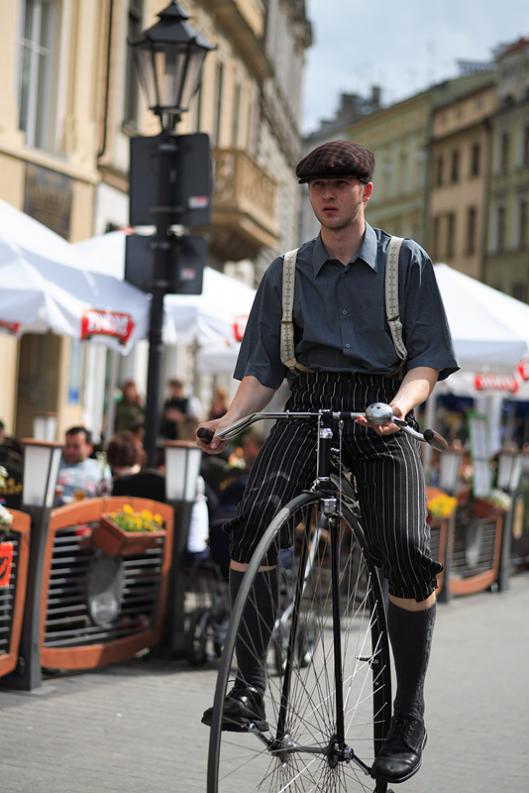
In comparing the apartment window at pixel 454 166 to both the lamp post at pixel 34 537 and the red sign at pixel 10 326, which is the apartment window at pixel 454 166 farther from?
the lamp post at pixel 34 537

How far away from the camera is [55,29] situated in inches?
841

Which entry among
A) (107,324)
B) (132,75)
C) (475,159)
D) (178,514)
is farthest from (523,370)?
(475,159)

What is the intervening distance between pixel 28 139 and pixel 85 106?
4.93ft

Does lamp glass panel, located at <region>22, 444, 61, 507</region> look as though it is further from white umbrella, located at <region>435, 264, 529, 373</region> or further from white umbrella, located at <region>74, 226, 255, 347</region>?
white umbrella, located at <region>435, 264, 529, 373</region>

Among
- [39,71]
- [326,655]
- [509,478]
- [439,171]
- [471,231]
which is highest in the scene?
[439,171]

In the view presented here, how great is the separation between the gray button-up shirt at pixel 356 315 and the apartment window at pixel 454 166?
68.4 metres

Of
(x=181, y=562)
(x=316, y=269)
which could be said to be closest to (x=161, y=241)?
(x=181, y=562)

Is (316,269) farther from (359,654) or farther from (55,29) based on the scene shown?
(55,29)

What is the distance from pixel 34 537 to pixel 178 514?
1.61 meters

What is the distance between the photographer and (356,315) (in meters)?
4.89

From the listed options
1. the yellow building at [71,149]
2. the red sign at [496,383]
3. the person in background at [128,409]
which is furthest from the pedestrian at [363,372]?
the yellow building at [71,149]

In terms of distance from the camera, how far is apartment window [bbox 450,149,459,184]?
7200 cm

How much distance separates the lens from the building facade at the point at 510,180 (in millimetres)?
65750

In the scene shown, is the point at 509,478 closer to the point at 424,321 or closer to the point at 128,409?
the point at 128,409
